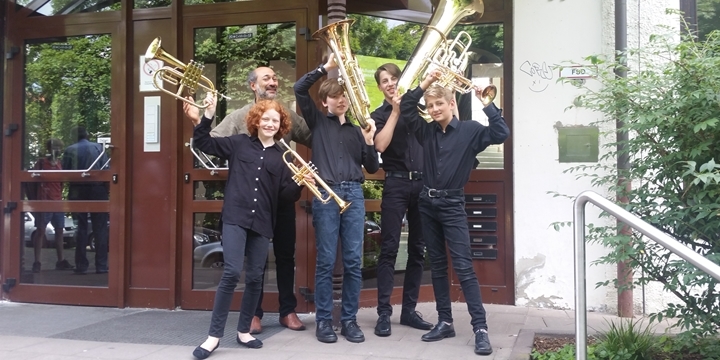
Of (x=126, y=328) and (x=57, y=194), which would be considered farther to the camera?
(x=57, y=194)

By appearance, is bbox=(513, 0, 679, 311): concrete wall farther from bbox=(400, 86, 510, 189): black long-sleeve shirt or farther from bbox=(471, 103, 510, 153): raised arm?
bbox=(471, 103, 510, 153): raised arm

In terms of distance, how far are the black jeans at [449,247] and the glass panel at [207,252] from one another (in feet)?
7.22

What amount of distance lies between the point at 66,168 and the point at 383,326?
11.3ft

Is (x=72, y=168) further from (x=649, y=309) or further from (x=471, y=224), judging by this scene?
(x=649, y=309)

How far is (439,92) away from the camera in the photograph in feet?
15.8

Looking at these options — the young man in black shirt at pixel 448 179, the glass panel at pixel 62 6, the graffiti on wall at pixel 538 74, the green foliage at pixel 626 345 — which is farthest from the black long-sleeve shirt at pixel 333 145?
the glass panel at pixel 62 6

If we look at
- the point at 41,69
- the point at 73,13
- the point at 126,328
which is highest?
the point at 73,13

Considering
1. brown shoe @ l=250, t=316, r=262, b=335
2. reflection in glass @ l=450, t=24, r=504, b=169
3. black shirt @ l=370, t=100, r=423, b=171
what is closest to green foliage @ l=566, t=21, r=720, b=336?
black shirt @ l=370, t=100, r=423, b=171

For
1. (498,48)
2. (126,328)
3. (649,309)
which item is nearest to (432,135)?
(498,48)

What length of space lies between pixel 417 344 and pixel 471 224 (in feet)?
5.81

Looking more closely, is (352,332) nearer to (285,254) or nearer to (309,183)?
(285,254)

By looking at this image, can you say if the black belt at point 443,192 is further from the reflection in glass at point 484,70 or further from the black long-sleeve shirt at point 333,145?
the reflection in glass at point 484,70

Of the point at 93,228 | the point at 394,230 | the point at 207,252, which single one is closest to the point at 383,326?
the point at 394,230

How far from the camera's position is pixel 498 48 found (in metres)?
6.47
